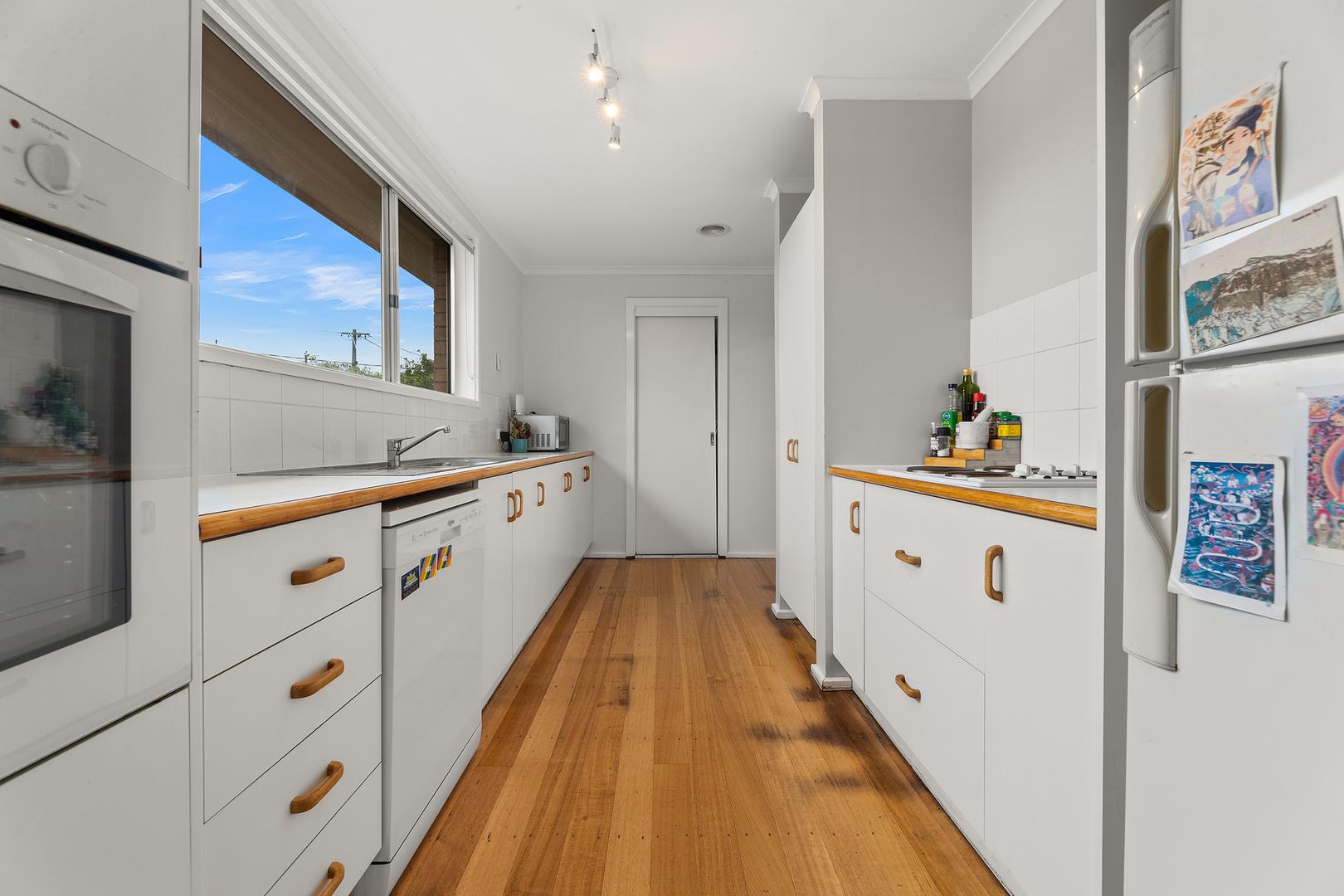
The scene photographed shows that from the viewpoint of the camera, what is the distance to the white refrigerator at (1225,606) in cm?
52

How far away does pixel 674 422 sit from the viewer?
4.78 meters

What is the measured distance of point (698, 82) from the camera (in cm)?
223

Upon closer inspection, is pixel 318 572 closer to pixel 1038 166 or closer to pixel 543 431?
pixel 1038 166

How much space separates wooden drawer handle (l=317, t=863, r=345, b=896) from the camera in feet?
3.23

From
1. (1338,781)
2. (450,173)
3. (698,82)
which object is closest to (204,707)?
(1338,781)

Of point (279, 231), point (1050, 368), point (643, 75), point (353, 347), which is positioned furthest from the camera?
point (353, 347)

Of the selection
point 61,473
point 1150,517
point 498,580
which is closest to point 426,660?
point 498,580

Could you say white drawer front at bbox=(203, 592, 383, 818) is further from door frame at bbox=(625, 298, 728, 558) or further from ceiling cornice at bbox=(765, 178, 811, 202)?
door frame at bbox=(625, 298, 728, 558)

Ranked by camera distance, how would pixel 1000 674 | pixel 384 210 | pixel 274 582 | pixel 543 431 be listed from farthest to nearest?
pixel 543 431
pixel 384 210
pixel 1000 674
pixel 274 582

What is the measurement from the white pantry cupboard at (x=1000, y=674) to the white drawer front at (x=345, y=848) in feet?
4.05

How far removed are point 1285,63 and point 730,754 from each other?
71.6 inches

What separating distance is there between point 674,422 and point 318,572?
3.91 metres

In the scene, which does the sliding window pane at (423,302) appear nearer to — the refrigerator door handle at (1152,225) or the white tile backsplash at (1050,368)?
the white tile backsplash at (1050,368)

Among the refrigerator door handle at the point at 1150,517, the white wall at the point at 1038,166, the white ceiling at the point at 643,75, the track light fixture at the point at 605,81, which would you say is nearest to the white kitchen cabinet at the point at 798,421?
the white ceiling at the point at 643,75
